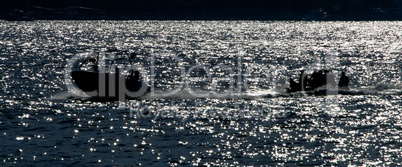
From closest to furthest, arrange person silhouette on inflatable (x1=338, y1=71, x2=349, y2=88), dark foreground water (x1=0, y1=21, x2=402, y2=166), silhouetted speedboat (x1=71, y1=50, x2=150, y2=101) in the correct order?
dark foreground water (x1=0, y1=21, x2=402, y2=166) < silhouetted speedboat (x1=71, y1=50, x2=150, y2=101) < person silhouette on inflatable (x1=338, y1=71, x2=349, y2=88)

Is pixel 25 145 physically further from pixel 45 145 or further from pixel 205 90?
pixel 205 90

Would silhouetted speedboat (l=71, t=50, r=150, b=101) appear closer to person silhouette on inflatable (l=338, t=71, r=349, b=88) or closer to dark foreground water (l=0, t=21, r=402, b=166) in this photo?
dark foreground water (l=0, t=21, r=402, b=166)

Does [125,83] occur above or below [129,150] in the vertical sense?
above

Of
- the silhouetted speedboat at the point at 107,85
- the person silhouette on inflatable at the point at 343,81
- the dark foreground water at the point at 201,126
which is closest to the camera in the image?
the dark foreground water at the point at 201,126

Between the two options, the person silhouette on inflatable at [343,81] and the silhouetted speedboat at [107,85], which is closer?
the silhouetted speedboat at [107,85]

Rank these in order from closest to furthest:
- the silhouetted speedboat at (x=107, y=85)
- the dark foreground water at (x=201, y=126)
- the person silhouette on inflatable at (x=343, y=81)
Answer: the dark foreground water at (x=201, y=126) → the silhouetted speedboat at (x=107, y=85) → the person silhouette on inflatable at (x=343, y=81)

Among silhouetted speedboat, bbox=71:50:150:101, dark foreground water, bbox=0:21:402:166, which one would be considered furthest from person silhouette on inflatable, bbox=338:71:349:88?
silhouetted speedboat, bbox=71:50:150:101

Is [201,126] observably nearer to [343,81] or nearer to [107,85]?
[107,85]

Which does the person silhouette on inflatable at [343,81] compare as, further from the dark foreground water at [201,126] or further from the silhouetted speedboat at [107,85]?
the silhouetted speedboat at [107,85]

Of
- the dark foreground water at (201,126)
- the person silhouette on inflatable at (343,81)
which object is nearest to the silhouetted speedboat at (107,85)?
the dark foreground water at (201,126)

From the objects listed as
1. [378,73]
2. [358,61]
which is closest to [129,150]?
[378,73]

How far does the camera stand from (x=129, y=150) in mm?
40719

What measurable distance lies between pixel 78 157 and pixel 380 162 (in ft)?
56.9

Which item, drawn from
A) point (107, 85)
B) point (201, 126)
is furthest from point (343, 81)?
point (201, 126)
